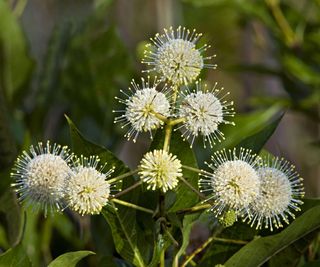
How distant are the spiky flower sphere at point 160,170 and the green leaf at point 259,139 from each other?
208mm

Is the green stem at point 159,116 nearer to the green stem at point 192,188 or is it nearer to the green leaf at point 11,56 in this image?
the green stem at point 192,188

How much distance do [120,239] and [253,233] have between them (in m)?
0.20

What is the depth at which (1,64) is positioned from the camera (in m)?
2.13

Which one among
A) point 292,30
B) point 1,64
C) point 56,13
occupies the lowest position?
point 1,64

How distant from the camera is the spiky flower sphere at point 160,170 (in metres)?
1.04

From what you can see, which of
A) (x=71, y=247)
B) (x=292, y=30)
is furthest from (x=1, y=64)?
(x=292, y=30)

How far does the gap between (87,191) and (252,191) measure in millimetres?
223

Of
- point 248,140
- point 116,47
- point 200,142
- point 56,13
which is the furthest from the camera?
point 56,13

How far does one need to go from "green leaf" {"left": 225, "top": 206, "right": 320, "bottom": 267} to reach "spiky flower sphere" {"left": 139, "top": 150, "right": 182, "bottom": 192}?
138 millimetres

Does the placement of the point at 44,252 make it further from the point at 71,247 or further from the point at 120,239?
the point at 120,239

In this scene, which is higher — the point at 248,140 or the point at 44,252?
the point at 248,140

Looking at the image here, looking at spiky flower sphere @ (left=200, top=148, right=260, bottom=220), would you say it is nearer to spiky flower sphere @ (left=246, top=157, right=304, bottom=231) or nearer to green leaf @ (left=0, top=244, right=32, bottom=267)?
spiky flower sphere @ (left=246, top=157, right=304, bottom=231)

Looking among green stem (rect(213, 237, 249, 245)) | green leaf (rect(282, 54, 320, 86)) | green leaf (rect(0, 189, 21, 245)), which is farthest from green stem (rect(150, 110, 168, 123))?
green leaf (rect(282, 54, 320, 86))

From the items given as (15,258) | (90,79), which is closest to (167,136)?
(15,258)
